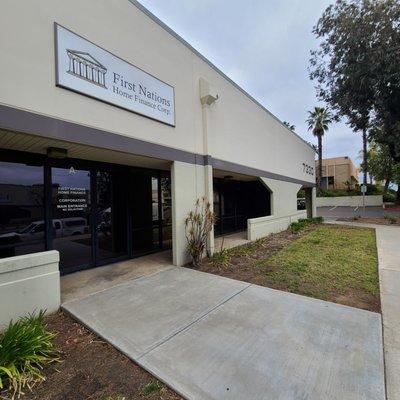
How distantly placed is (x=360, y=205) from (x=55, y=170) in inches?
1632

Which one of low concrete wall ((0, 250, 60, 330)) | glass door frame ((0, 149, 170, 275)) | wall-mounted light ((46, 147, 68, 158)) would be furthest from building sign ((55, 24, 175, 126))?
low concrete wall ((0, 250, 60, 330))

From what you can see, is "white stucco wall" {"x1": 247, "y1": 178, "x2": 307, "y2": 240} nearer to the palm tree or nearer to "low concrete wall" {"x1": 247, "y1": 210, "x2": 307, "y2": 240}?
"low concrete wall" {"x1": 247, "y1": 210, "x2": 307, "y2": 240}

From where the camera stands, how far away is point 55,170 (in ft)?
20.0

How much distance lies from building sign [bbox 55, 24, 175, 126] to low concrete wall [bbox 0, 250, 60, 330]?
290cm

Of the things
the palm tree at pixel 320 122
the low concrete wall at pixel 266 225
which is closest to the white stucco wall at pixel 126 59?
the low concrete wall at pixel 266 225

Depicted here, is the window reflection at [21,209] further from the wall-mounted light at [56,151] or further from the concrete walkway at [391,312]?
the concrete walkway at [391,312]

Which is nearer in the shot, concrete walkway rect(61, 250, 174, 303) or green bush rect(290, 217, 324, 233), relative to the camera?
concrete walkway rect(61, 250, 174, 303)

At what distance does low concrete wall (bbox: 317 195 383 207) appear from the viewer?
3831 centimetres

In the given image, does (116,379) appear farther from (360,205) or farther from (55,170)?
(360,205)

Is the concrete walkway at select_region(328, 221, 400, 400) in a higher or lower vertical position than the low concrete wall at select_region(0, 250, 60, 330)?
lower

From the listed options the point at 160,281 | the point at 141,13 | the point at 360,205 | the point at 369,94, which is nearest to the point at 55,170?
the point at 160,281

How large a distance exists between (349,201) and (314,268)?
1507 inches

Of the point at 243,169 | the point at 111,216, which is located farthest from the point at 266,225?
the point at 111,216

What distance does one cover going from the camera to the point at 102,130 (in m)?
5.14
